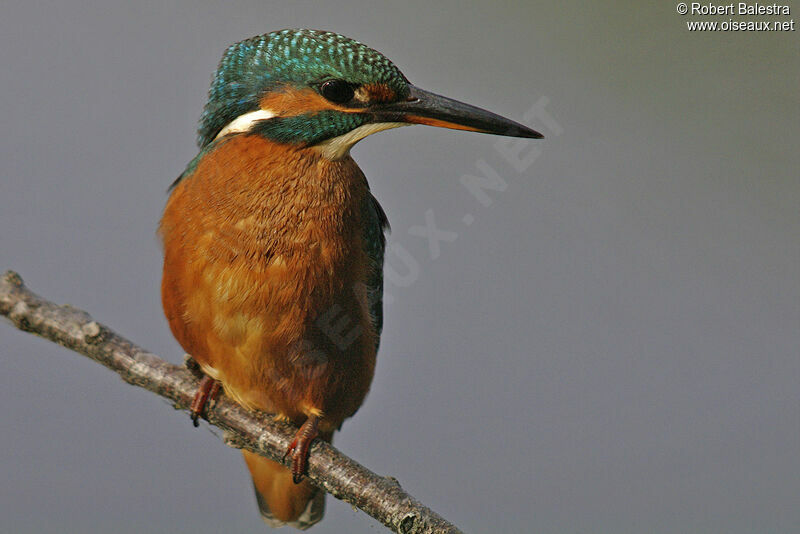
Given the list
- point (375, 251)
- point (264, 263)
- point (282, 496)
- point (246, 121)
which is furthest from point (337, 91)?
point (282, 496)

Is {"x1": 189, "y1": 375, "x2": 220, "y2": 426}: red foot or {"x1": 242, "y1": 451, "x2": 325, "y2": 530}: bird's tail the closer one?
{"x1": 189, "y1": 375, "x2": 220, "y2": 426}: red foot

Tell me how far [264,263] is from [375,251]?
1.61 feet

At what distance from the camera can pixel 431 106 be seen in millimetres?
2432

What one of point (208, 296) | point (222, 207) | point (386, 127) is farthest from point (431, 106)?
point (208, 296)

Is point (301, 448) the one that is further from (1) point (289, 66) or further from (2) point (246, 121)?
(1) point (289, 66)

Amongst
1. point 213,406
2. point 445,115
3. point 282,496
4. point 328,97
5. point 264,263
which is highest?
point 445,115

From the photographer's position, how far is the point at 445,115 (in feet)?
8.00

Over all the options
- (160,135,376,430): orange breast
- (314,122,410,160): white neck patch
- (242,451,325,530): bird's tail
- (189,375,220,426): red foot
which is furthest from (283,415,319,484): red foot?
(314,122,410,160): white neck patch

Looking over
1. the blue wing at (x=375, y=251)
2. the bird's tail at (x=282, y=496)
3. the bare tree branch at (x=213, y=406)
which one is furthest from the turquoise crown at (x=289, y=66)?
the bird's tail at (x=282, y=496)

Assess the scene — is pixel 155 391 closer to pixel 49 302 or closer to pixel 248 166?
pixel 49 302

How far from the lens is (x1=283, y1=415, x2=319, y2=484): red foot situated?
2.64m

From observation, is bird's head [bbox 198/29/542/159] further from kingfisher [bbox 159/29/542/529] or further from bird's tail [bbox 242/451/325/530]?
bird's tail [bbox 242/451/325/530]

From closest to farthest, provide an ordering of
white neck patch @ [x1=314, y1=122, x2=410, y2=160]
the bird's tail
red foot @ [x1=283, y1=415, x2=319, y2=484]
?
1. white neck patch @ [x1=314, y1=122, x2=410, y2=160]
2. red foot @ [x1=283, y1=415, x2=319, y2=484]
3. the bird's tail

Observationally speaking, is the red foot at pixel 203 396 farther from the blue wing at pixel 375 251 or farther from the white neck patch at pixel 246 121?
the white neck patch at pixel 246 121
